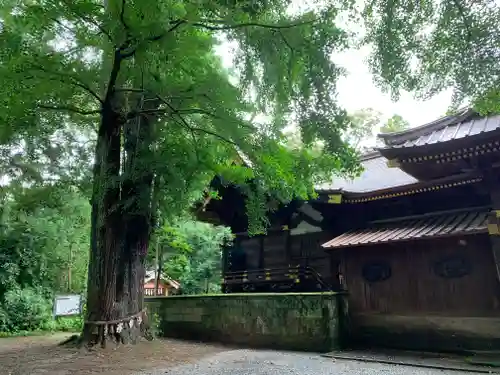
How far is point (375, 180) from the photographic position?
359 inches

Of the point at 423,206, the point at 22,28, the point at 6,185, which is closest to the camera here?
the point at 22,28

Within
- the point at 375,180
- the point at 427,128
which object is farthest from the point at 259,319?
the point at 427,128

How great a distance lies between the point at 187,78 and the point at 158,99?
670 millimetres

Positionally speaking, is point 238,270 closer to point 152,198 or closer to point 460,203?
point 152,198

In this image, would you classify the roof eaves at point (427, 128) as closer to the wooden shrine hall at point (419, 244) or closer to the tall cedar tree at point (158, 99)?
the wooden shrine hall at point (419, 244)

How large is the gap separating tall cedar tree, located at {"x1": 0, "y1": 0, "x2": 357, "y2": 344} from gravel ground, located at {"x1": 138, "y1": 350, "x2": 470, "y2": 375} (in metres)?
1.65

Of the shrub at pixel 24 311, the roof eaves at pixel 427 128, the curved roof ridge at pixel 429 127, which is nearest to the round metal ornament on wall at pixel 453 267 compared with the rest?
the roof eaves at pixel 427 128

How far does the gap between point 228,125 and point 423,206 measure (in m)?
Result: 4.64

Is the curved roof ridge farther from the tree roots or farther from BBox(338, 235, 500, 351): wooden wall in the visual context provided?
the tree roots

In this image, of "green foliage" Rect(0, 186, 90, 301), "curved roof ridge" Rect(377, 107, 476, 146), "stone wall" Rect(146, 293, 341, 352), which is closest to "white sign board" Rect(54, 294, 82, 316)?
"green foliage" Rect(0, 186, 90, 301)

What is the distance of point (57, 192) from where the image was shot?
8.72m

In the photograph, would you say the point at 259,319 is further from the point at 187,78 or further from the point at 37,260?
the point at 37,260

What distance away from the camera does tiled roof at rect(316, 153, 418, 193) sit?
825cm

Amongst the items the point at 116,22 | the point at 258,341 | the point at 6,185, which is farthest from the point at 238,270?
the point at 116,22
